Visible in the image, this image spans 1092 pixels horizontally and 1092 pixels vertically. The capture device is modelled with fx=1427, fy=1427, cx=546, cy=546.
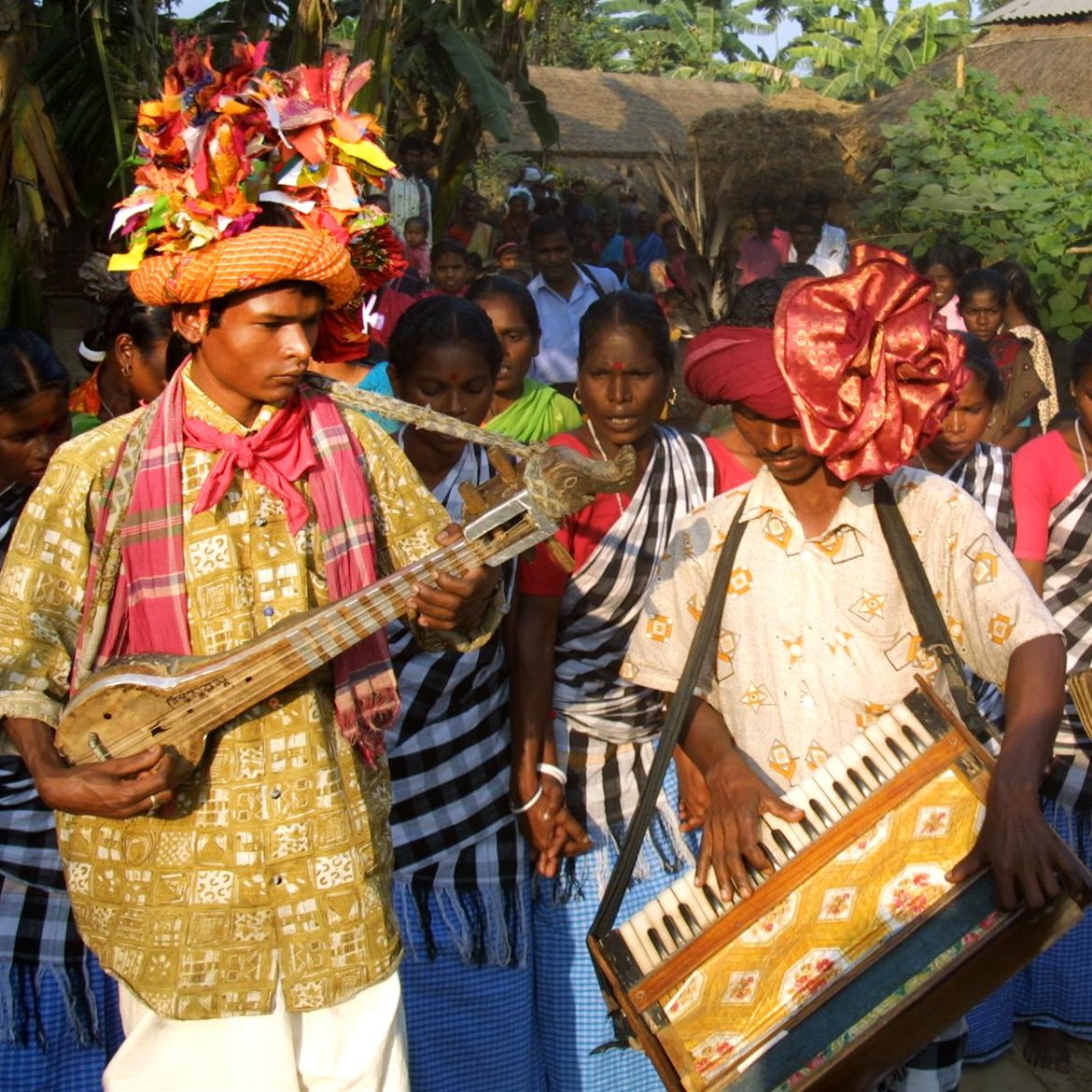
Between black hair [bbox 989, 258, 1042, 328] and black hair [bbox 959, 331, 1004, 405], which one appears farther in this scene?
black hair [bbox 989, 258, 1042, 328]

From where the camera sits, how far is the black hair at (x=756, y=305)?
11.5 feet

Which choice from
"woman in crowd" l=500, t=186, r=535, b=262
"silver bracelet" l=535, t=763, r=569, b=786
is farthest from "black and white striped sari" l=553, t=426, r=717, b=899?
"woman in crowd" l=500, t=186, r=535, b=262

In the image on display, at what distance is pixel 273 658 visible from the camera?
2604mm

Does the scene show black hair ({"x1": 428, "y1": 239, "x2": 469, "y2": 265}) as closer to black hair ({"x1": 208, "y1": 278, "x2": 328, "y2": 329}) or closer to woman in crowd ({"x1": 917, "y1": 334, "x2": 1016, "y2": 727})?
woman in crowd ({"x1": 917, "y1": 334, "x2": 1016, "y2": 727})

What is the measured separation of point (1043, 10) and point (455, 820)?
2220 centimetres

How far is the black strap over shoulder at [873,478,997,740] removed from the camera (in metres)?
2.77

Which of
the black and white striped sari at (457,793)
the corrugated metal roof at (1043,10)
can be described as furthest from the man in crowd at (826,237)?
the corrugated metal roof at (1043,10)

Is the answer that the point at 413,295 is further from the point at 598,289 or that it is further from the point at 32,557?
the point at 32,557

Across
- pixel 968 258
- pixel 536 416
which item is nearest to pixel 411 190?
pixel 968 258

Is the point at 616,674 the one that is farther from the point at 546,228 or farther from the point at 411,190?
the point at 411,190

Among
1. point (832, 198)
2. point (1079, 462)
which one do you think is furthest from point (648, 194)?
point (1079, 462)

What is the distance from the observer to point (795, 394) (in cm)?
281

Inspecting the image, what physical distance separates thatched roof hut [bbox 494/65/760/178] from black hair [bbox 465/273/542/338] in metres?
19.2

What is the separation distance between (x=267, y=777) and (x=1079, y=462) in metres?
2.82
